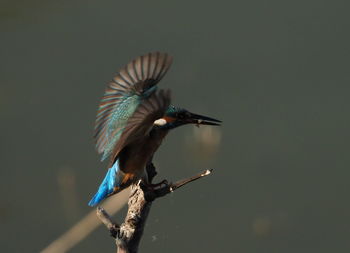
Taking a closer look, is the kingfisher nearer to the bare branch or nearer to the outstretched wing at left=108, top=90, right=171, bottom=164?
the outstretched wing at left=108, top=90, right=171, bottom=164

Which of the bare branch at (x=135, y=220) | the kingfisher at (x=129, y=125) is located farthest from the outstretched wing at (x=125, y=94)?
the bare branch at (x=135, y=220)

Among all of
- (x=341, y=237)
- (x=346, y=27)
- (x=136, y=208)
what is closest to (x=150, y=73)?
(x=136, y=208)

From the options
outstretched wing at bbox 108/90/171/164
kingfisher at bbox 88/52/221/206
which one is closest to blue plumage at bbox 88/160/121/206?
kingfisher at bbox 88/52/221/206

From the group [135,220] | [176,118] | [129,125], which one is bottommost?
[135,220]

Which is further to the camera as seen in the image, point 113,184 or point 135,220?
point 113,184

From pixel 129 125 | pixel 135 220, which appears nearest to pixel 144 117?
pixel 129 125

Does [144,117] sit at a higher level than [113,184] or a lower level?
higher

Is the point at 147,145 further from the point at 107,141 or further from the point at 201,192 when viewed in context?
the point at 201,192

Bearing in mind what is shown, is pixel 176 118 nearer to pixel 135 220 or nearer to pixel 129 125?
pixel 129 125
